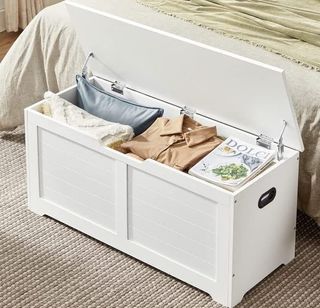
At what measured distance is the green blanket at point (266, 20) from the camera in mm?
2928

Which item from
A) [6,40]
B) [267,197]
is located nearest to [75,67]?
[267,197]

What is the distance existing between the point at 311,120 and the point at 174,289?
64 centimetres

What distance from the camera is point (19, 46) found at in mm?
3369

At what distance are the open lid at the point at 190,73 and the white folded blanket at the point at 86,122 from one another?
19cm

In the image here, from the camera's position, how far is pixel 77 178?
290 cm

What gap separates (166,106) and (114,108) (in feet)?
0.54

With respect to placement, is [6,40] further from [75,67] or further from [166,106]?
[166,106]

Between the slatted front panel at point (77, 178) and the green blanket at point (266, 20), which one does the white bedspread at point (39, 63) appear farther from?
the slatted front panel at point (77, 178)

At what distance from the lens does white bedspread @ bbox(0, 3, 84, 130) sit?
3238mm

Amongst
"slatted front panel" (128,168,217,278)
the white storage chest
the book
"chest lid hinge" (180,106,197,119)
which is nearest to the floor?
the white storage chest

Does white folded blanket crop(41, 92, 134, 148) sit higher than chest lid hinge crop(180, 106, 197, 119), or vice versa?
chest lid hinge crop(180, 106, 197, 119)

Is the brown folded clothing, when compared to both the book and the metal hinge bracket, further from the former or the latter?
the metal hinge bracket

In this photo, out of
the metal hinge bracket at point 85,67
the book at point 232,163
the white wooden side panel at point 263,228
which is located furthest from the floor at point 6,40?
the white wooden side panel at point 263,228

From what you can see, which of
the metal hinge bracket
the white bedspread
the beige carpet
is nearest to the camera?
the beige carpet
